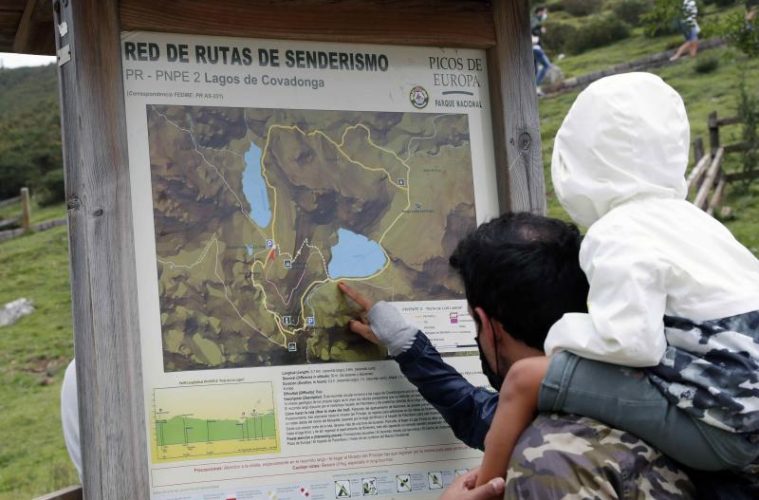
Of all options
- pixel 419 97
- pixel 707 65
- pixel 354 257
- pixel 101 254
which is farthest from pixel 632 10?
pixel 101 254

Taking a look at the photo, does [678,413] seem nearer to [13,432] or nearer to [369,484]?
[369,484]

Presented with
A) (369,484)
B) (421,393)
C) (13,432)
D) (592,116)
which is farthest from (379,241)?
(13,432)

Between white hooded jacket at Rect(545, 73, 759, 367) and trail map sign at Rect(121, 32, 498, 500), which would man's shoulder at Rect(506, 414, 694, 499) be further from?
trail map sign at Rect(121, 32, 498, 500)

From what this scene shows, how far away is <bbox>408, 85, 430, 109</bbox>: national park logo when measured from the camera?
408 centimetres

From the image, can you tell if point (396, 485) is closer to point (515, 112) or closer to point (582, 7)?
point (515, 112)

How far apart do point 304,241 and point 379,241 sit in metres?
0.30

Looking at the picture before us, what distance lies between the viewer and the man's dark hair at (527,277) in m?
2.95

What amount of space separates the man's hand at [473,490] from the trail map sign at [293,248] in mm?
695

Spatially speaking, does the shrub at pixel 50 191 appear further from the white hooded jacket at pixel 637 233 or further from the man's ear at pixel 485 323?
the white hooded jacket at pixel 637 233

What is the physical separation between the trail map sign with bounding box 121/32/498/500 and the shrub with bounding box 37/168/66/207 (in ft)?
79.3

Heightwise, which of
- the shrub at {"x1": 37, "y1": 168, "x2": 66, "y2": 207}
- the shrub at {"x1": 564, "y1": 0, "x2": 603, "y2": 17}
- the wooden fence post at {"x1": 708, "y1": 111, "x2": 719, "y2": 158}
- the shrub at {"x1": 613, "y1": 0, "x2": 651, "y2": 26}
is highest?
the shrub at {"x1": 564, "y1": 0, "x2": 603, "y2": 17}

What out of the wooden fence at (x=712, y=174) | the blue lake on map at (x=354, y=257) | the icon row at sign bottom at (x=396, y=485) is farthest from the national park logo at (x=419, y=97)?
the wooden fence at (x=712, y=174)

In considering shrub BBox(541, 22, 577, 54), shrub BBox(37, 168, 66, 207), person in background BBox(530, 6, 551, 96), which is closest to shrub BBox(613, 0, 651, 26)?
shrub BBox(541, 22, 577, 54)

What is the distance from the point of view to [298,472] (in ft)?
11.8
